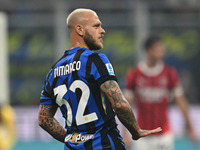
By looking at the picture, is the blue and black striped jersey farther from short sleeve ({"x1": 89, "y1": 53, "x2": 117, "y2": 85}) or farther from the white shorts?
the white shorts

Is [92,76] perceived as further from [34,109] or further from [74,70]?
[34,109]

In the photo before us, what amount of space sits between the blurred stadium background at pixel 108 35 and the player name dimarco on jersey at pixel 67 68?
1317 centimetres

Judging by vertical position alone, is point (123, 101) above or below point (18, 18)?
below

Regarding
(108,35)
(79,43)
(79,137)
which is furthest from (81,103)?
(108,35)

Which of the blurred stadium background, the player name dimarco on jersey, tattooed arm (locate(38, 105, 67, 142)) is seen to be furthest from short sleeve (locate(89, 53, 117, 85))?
the blurred stadium background

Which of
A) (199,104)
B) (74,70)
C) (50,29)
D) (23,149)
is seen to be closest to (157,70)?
(74,70)

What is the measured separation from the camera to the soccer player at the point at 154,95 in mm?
7789

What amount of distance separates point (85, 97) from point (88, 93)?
39 millimetres

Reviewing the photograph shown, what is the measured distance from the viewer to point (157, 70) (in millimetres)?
7887

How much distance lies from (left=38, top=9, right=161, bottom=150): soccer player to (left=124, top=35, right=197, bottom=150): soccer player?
3.48 metres

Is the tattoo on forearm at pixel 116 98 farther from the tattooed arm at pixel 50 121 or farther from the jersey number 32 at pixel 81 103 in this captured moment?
the tattooed arm at pixel 50 121

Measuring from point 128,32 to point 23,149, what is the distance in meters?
5.81

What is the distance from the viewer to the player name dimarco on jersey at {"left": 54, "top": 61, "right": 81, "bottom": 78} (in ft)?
13.7

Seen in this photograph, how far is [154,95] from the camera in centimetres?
786
